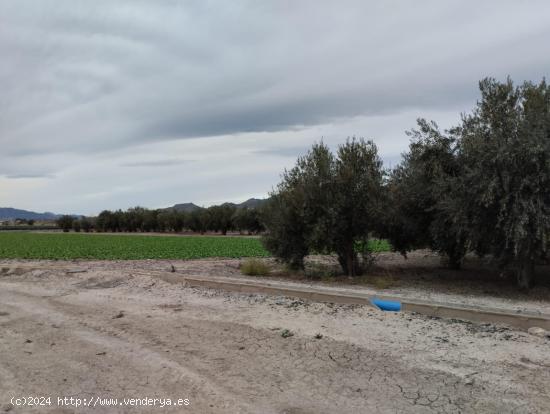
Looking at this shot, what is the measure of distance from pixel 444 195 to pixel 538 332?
20.2 feet

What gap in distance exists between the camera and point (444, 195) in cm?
1373

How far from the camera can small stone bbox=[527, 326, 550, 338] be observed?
7.89m

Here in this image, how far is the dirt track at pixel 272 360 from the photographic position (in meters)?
5.60

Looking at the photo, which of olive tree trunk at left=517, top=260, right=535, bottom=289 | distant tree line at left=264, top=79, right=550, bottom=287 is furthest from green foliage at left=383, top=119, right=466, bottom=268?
olive tree trunk at left=517, top=260, right=535, bottom=289

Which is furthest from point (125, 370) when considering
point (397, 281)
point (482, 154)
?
point (397, 281)

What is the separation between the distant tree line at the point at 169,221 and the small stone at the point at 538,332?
57435mm

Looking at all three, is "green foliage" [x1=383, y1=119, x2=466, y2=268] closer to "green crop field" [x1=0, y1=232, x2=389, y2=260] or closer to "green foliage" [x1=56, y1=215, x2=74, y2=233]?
"green crop field" [x1=0, y1=232, x2=389, y2=260]

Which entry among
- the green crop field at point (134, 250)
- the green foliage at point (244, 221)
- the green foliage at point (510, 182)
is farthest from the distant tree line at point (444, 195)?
the green foliage at point (244, 221)

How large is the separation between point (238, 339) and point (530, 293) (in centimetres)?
878

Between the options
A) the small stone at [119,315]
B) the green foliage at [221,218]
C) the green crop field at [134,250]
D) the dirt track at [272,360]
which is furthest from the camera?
the green foliage at [221,218]

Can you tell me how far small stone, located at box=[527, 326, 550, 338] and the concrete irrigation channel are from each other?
152mm

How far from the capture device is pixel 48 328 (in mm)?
9422

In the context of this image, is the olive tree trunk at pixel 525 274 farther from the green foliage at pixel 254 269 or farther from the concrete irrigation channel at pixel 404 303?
the green foliage at pixel 254 269

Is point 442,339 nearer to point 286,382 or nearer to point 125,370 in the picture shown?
point 286,382
